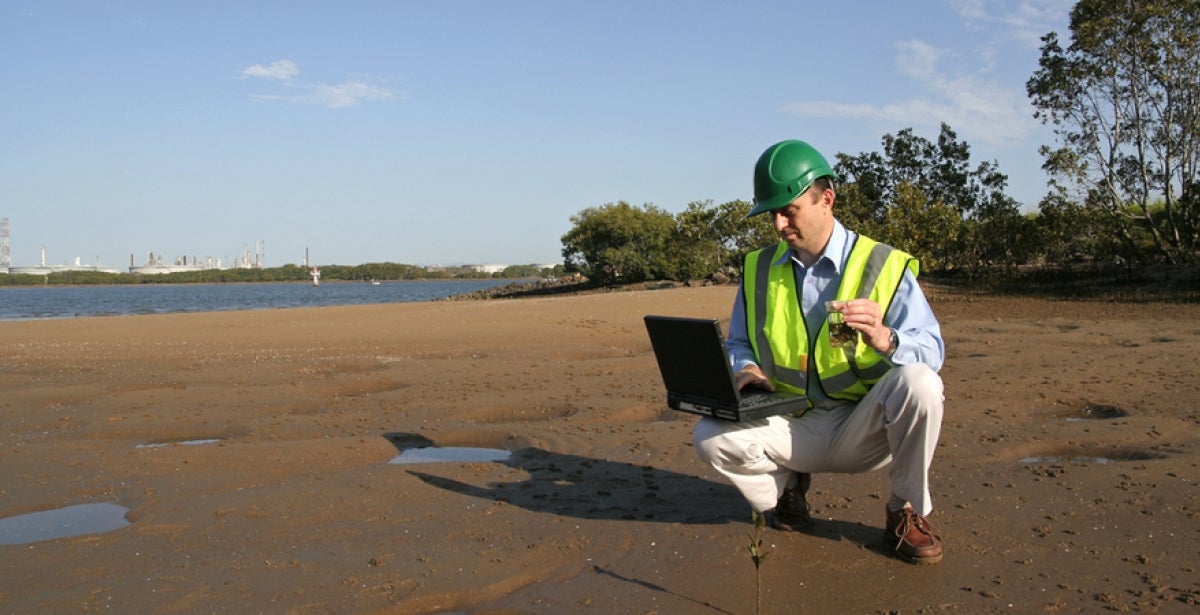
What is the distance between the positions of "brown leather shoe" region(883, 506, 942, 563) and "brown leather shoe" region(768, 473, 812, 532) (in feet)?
1.59

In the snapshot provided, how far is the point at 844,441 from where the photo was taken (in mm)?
4250

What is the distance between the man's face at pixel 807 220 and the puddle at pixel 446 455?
2.85m

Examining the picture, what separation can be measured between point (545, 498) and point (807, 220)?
2.15m

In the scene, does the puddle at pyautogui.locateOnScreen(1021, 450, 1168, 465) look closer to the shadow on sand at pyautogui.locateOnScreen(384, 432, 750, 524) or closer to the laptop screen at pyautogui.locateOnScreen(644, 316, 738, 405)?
the shadow on sand at pyautogui.locateOnScreen(384, 432, 750, 524)

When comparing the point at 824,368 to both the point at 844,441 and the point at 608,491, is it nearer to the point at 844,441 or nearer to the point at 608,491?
the point at 844,441

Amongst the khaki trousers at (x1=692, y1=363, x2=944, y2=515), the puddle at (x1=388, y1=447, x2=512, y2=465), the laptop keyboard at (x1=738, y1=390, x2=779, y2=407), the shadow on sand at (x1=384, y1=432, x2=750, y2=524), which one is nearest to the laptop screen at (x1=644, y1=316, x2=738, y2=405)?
the laptop keyboard at (x1=738, y1=390, x2=779, y2=407)

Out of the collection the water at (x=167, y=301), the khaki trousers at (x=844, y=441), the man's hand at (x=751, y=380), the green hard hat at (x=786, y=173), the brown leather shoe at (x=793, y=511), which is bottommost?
the water at (x=167, y=301)

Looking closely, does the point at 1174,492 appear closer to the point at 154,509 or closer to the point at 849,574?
the point at 849,574

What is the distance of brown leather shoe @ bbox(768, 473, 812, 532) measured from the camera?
14.5 feet

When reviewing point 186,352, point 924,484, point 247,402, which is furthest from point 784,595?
point 186,352

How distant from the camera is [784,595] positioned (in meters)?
3.62

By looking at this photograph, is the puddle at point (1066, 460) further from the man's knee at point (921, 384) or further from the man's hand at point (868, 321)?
the man's hand at point (868, 321)

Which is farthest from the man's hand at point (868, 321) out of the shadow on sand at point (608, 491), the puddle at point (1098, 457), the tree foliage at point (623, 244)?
the tree foliage at point (623, 244)

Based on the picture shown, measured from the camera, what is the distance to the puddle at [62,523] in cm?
462
